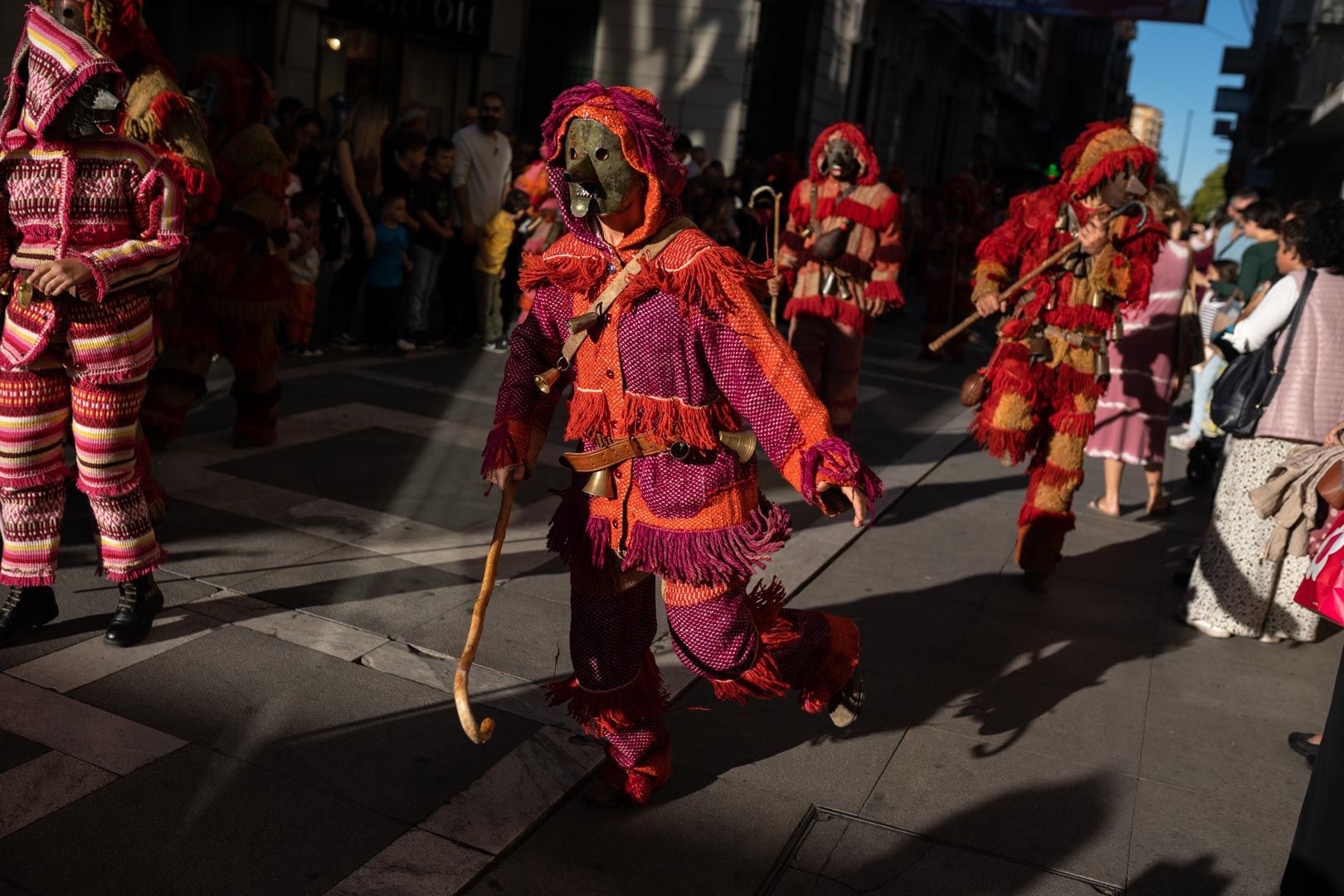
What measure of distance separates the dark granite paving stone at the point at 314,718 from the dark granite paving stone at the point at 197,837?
100mm

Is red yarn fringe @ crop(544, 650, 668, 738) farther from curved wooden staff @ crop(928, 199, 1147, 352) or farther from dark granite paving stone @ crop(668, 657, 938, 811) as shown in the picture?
curved wooden staff @ crop(928, 199, 1147, 352)

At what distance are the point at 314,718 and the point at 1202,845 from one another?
8.70 ft

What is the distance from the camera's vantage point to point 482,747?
371cm

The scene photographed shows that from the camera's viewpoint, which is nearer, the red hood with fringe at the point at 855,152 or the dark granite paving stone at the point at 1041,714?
the dark granite paving stone at the point at 1041,714

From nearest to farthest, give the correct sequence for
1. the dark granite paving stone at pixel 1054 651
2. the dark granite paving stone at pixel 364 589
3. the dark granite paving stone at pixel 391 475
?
the dark granite paving stone at pixel 364 589 < the dark granite paving stone at pixel 1054 651 < the dark granite paving stone at pixel 391 475

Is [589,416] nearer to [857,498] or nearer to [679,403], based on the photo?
[679,403]

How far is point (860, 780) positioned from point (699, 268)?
1.70 metres

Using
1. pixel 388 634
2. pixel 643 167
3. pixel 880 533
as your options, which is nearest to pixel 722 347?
pixel 643 167

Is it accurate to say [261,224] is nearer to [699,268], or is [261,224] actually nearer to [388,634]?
[388,634]

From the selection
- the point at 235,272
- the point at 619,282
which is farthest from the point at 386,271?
the point at 619,282

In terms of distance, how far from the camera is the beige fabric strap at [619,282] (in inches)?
125

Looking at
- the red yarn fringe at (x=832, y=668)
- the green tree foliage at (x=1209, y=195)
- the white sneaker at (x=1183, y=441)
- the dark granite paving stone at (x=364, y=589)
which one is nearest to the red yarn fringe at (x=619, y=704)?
the red yarn fringe at (x=832, y=668)

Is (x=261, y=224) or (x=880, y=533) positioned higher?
(x=261, y=224)

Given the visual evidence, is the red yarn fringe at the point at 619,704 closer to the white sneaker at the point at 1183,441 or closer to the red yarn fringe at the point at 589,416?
the red yarn fringe at the point at 589,416
